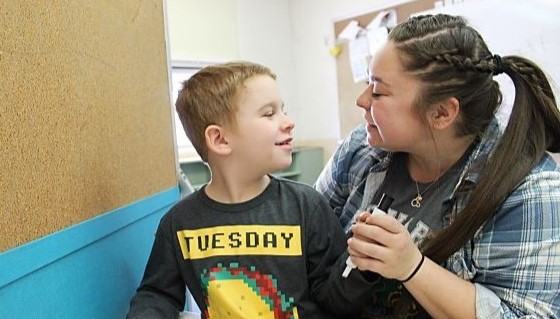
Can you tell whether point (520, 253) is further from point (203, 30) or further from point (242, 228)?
point (203, 30)

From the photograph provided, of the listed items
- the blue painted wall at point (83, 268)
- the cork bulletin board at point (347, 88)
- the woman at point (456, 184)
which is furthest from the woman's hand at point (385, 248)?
the cork bulletin board at point (347, 88)

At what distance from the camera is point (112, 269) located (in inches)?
32.5

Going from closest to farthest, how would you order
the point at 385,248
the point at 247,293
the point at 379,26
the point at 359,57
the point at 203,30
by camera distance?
the point at 385,248 < the point at 247,293 < the point at 203,30 < the point at 379,26 < the point at 359,57

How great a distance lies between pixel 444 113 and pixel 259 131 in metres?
0.36

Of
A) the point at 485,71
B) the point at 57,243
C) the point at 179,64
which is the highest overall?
the point at 179,64

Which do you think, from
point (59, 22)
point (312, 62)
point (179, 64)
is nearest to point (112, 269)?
point (59, 22)

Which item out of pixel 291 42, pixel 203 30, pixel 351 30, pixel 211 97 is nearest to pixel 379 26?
pixel 351 30

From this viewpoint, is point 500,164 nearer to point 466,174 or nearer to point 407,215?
point 466,174

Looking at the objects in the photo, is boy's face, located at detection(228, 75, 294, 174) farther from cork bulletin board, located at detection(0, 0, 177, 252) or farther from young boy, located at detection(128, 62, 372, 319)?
cork bulletin board, located at detection(0, 0, 177, 252)

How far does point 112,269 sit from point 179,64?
200cm

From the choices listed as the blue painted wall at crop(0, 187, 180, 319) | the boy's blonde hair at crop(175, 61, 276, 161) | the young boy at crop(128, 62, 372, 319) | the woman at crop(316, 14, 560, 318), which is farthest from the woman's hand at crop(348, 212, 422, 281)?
the blue painted wall at crop(0, 187, 180, 319)

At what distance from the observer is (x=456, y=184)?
0.84 metres

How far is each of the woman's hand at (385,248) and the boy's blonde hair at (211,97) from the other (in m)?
0.32

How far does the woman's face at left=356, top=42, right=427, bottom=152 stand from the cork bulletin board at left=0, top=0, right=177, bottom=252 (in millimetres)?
497
